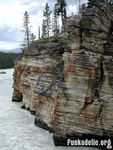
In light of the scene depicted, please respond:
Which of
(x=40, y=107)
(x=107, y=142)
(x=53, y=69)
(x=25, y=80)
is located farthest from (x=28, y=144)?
(x=25, y=80)

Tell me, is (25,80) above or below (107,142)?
above

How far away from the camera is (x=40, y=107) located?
57.6 ft

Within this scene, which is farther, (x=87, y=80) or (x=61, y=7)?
(x=61, y=7)

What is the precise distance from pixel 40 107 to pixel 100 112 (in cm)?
670

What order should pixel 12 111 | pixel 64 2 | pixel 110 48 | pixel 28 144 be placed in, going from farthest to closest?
pixel 64 2 < pixel 12 111 < pixel 28 144 < pixel 110 48

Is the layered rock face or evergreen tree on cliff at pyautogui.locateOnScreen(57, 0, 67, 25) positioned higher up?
evergreen tree on cliff at pyautogui.locateOnScreen(57, 0, 67, 25)

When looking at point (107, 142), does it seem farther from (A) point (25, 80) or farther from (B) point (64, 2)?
(B) point (64, 2)

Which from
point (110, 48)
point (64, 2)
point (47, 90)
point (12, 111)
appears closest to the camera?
point (110, 48)

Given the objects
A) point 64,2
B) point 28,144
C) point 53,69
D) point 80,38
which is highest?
point 64,2

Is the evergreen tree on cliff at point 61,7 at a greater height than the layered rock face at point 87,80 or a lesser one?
greater

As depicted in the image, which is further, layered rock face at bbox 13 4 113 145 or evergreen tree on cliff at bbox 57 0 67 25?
evergreen tree on cliff at bbox 57 0 67 25

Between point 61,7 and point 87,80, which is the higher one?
point 61,7

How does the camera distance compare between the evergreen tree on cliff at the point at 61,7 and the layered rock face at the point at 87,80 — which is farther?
the evergreen tree on cliff at the point at 61,7

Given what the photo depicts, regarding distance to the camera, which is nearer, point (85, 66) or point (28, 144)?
point (85, 66)
